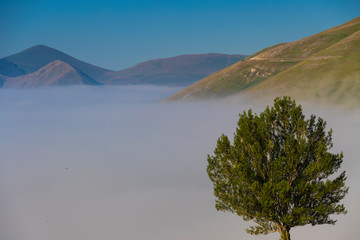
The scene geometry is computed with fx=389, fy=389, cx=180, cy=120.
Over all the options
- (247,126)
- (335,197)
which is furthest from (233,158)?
(335,197)

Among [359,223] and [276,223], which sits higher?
[276,223]

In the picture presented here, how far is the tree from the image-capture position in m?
38.8

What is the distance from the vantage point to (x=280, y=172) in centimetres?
3897

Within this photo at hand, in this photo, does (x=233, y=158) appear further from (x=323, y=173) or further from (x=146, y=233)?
(x=146, y=233)

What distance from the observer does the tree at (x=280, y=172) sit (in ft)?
127

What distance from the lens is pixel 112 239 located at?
537ft

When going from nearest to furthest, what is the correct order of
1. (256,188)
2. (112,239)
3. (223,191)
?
(256,188) → (223,191) → (112,239)

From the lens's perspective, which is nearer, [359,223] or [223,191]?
[223,191]

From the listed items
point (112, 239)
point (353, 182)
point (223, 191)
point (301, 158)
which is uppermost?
point (301, 158)

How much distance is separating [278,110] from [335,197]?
10840 mm

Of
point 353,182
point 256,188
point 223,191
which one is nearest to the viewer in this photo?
point 256,188

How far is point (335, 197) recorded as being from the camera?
40.8 meters

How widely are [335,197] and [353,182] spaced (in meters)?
164

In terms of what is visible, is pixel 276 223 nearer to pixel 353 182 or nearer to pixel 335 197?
pixel 335 197
